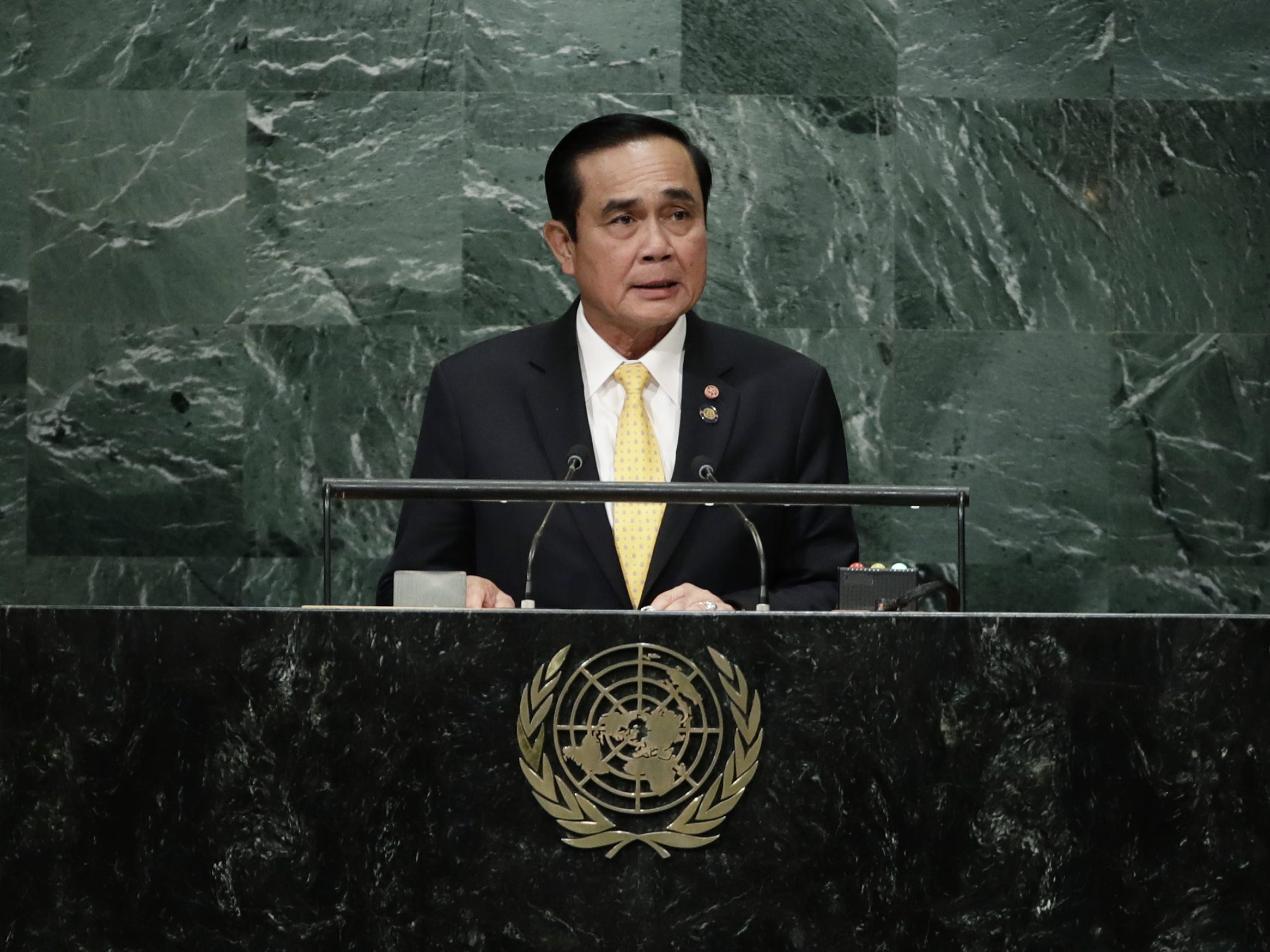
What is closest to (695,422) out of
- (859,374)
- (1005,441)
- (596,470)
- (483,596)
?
(596,470)

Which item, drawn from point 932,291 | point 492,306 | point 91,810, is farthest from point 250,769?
point 932,291

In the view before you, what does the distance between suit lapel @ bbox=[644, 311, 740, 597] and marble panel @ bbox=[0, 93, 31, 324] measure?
2.17m

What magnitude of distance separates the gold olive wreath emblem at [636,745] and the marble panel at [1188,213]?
288 centimetres

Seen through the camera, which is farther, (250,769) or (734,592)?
(734,592)

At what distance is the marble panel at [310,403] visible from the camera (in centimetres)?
445

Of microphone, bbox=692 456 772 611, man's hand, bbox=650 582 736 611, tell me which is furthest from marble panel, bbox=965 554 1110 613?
microphone, bbox=692 456 772 611

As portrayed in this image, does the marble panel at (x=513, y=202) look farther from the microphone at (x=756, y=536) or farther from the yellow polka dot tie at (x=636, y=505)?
the microphone at (x=756, y=536)

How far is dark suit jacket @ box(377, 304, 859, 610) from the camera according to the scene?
2.95m

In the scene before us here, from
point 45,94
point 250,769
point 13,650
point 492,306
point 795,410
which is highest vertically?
point 45,94

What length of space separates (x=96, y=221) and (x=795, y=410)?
90.7 inches

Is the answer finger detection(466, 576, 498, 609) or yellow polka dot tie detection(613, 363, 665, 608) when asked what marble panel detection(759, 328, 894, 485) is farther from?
finger detection(466, 576, 498, 609)

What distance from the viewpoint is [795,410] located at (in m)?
3.16

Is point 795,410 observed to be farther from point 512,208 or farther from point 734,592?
point 512,208

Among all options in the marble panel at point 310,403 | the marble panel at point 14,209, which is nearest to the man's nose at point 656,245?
the marble panel at point 310,403
